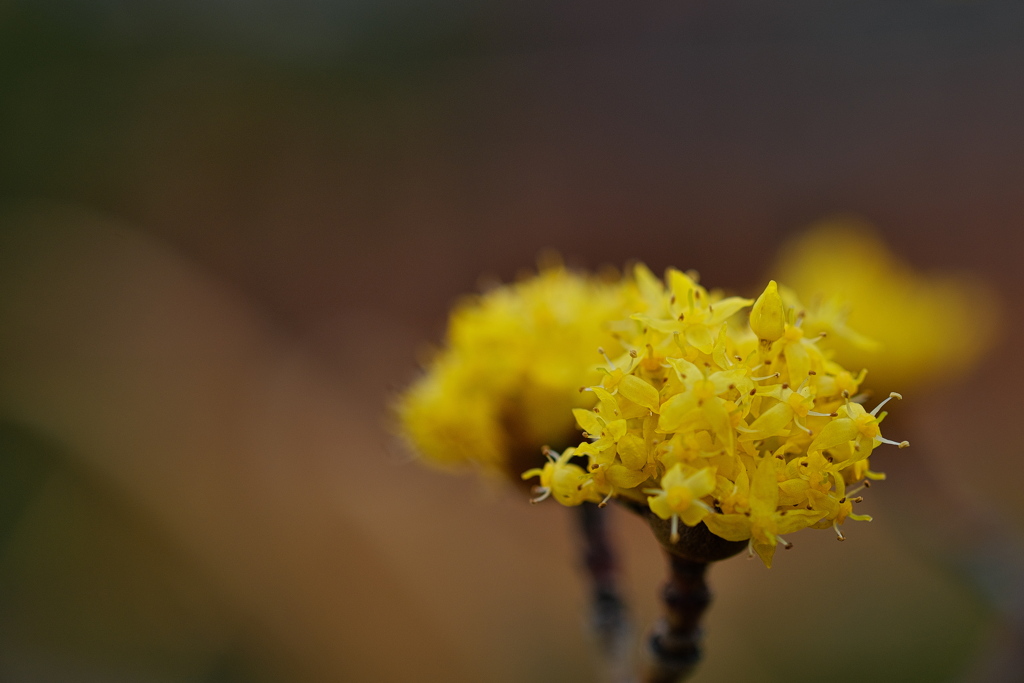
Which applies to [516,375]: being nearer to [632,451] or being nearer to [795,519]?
[632,451]

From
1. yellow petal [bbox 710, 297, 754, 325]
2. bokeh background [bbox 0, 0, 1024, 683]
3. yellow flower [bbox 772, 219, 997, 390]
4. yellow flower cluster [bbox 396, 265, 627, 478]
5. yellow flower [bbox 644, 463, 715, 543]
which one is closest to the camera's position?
yellow flower [bbox 644, 463, 715, 543]

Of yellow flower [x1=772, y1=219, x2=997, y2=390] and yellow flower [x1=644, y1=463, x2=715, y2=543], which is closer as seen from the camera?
yellow flower [x1=644, y1=463, x2=715, y2=543]

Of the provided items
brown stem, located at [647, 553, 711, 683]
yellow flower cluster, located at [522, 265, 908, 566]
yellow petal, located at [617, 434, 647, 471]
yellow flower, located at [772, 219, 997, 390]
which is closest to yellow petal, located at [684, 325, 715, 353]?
yellow flower cluster, located at [522, 265, 908, 566]

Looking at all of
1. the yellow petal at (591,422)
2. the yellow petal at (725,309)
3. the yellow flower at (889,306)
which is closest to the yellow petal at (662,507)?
the yellow petal at (591,422)

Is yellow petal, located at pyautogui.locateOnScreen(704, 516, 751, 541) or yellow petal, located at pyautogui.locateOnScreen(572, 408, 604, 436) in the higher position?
yellow petal, located at pyautogui.locateOnScreen(572, 408, 604, 436)

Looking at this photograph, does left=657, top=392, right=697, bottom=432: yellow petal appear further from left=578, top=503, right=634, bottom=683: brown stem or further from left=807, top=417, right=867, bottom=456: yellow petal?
left=578, top=503, right=634, bottom=683: brown stem

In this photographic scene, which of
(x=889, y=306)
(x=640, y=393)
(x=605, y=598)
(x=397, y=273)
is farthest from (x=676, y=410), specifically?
(x=397, y=273)
